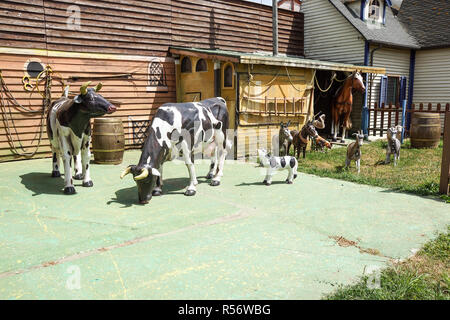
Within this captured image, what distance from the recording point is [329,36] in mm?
16578

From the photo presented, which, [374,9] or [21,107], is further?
[374,9]

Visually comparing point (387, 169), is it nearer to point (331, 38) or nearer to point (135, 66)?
point (135, 66)

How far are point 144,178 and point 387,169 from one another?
615 cm

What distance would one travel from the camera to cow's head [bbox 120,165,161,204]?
5465mm

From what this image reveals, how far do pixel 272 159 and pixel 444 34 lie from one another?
1414 cm

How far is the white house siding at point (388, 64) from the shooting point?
15640mm

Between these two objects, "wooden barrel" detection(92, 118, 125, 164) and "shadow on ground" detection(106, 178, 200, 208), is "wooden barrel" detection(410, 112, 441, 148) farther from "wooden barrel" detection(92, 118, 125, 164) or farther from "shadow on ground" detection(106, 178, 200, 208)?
"wooden barrel" detection(92, 118, 125, 164)

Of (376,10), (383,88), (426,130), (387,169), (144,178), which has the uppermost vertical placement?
(376,10)

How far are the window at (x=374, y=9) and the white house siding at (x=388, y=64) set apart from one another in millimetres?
1886

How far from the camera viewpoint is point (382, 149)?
11.9 m

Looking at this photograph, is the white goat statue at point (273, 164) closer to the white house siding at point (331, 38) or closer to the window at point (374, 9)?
the white house siding at point (331, 38)

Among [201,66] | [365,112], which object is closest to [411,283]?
[201,66]

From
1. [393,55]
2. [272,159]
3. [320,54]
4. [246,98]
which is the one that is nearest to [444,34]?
[393,55]

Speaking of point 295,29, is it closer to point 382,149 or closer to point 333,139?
point 333,139
